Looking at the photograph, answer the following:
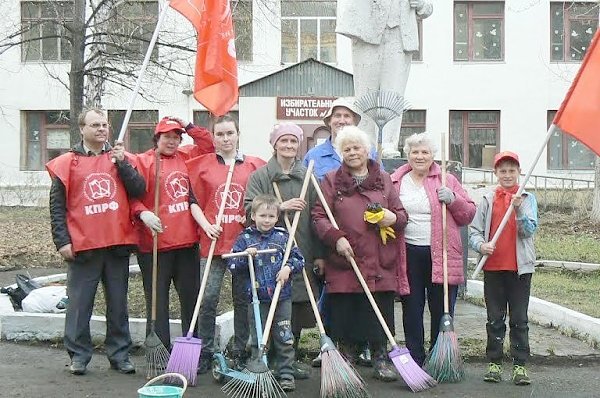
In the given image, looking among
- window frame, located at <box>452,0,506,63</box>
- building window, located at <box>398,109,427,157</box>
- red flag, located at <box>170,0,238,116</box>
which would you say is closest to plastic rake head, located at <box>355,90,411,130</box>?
red flag, located at <box>170,0,238,116</box>

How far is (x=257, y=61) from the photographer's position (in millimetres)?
28844

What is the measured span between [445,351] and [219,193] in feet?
6.11

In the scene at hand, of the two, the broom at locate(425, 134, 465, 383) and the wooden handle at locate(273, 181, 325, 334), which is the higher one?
the wooden handle at locate(273, 181, 325, 334)

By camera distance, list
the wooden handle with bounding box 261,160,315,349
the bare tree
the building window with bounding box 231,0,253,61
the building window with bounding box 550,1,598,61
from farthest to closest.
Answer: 1. the building window with bounding box 550,1,598,61
2. the building window with bounding box 231,0,253,61
3. the bare tree
4. the wooden handle with bounding box 261,160,315,349

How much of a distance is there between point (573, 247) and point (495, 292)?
8.69 meters

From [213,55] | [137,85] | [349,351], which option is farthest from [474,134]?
[137,85]

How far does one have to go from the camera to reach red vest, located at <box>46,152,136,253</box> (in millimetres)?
5949

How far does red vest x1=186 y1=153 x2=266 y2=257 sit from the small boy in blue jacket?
0.32 metres

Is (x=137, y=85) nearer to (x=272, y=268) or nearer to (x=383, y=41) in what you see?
(x=272, y=268)

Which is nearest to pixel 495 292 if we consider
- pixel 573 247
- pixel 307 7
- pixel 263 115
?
pixel 573 247

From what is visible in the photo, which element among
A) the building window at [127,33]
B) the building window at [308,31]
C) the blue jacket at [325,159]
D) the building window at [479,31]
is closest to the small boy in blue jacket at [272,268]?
the blue jacket at [325,159]

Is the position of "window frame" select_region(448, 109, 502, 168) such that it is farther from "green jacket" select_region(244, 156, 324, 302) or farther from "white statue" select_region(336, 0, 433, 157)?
"green jacket" select_region(244, 156, 324, 302)

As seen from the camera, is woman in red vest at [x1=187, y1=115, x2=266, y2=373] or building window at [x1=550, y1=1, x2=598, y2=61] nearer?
woman in red vest at [x1=187, y1=115, x2=266, y2=373]

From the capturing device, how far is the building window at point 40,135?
3020cm
